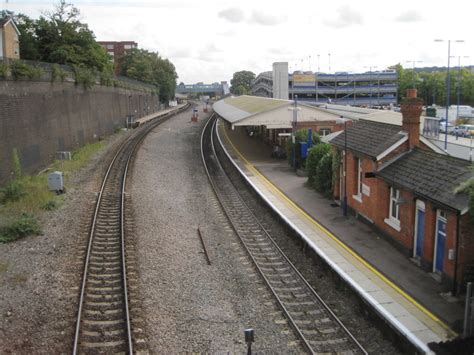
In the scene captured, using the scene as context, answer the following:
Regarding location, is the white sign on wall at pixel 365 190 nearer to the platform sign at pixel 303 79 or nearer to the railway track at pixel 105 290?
the railway track at pixel 105 290

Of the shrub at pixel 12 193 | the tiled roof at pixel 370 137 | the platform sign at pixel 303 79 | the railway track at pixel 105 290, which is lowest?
the railway track at pixel 105 290

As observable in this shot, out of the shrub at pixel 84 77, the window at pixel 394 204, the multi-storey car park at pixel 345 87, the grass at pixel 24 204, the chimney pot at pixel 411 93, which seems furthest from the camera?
the multi-storey car park at pixel 345 87

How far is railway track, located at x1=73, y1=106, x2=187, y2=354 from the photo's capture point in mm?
10500

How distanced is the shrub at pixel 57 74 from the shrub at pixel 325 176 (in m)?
19.4

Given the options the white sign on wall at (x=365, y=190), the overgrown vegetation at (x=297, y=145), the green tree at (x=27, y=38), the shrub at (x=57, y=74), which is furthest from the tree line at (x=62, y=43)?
the white sign on wall at (x=365, y=190)

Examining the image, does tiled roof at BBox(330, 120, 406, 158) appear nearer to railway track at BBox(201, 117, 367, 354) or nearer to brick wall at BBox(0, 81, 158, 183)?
railway track at BBox(201, 117, 367, 354)

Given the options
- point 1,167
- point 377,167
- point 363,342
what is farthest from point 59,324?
point 1,167

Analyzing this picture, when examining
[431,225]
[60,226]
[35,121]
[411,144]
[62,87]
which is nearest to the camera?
[431,225]

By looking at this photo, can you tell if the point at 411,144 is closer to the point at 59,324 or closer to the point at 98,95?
the point at 59,324

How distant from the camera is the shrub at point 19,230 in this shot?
16734 mm

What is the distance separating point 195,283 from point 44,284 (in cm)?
368

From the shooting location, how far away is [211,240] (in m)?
17.4

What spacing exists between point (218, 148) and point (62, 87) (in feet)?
40.2

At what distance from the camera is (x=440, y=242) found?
13492 millimetres
